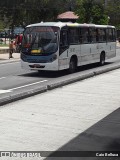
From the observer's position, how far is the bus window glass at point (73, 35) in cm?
2069

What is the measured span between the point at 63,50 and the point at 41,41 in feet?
3.81

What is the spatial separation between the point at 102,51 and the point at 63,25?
6335mm

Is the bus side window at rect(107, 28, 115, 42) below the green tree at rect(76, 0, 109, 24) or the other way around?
below

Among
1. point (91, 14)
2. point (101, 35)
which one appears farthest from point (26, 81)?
point (91, 14)

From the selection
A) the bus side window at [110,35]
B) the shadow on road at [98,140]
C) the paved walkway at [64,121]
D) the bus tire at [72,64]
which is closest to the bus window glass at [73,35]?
the bus tire at [72,64]

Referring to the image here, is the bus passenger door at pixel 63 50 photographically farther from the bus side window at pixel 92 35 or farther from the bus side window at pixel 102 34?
the bus side window at pixel 102 34

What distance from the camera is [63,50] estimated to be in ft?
64.7

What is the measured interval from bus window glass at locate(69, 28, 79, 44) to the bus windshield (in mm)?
1250

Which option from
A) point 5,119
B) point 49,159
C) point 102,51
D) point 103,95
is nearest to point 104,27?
point 102,51

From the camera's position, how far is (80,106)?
37.6 feet

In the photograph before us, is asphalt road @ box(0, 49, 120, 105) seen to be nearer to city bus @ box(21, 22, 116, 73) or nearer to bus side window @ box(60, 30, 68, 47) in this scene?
city bus @ box(21, 22, 116, 73)

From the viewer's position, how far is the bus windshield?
1934 centimetres

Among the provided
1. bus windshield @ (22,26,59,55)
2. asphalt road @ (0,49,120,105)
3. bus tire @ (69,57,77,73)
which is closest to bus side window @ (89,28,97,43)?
bus tire @ (69,57,77,73)

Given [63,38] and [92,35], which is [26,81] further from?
[92,35]
